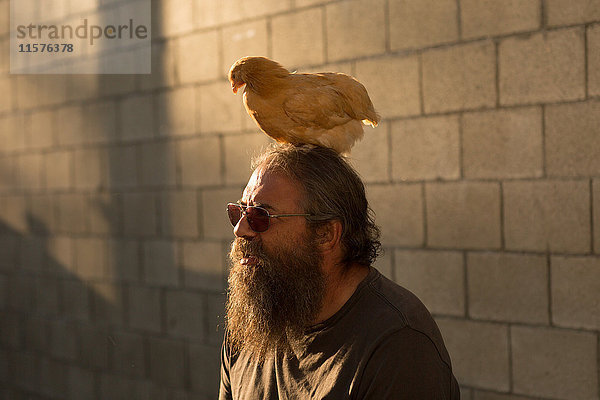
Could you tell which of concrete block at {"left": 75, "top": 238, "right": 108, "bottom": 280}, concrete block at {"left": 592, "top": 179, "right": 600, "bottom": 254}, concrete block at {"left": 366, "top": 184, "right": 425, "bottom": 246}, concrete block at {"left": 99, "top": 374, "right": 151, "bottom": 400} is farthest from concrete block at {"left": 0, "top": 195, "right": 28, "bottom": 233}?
concrete block at {"left": 592, "top": 179, "right": 600, "bottom": 254}

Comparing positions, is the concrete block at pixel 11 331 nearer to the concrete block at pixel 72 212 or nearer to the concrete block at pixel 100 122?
the concrete block at pixel 72 212

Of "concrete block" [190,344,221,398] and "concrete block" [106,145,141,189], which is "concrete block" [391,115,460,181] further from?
"concrete block" [106,145,141,189]

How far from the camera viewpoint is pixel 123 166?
641cm

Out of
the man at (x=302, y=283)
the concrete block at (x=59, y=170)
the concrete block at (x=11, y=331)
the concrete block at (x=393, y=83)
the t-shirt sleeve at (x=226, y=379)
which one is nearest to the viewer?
the man at (x=302, y=283)

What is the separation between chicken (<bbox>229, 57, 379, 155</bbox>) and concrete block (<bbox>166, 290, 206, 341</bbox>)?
118 inches

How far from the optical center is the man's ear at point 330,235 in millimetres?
2795

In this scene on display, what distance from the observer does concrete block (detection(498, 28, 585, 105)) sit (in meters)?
3.61

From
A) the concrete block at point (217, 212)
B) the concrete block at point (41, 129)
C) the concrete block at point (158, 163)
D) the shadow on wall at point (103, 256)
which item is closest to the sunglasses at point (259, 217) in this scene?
the concrete block at point (217, 212)

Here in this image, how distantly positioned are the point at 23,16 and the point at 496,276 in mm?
5334

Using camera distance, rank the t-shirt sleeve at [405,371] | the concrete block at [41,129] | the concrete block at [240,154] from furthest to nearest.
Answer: the concrete block at [41,129] → the concrete block at [240,154] → the t-shirt sleeve at [405,371]

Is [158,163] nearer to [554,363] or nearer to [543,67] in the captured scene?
[543,67]

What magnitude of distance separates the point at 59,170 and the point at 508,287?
455cm

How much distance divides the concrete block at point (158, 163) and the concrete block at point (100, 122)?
44cm

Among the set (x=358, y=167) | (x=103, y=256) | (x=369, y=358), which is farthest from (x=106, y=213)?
(x=369, y=358)
